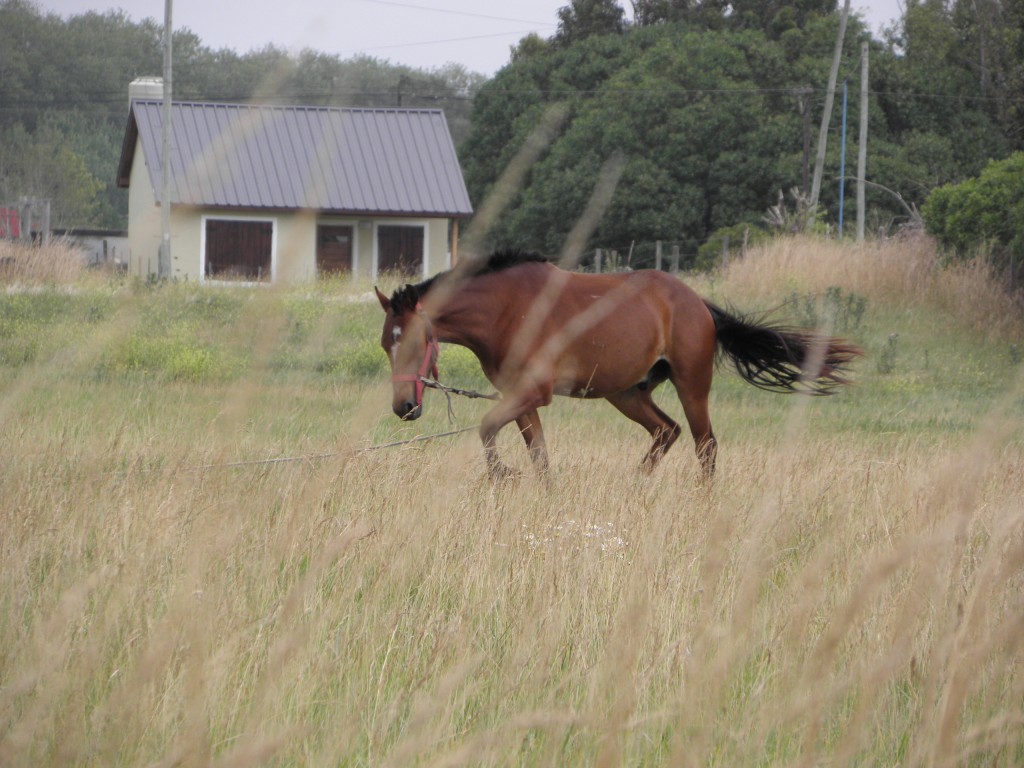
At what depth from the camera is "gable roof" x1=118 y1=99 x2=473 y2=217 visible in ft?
99.0

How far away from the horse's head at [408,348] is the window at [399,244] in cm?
2530

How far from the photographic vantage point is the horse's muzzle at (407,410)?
6664 millimetres

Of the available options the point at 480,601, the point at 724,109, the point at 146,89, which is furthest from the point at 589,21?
the point at 480,601

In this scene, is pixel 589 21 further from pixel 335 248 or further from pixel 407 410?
pixel 407 410

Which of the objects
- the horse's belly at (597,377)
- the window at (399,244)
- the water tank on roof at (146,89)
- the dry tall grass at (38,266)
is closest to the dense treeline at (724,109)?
the water tank on roof at (146,89)

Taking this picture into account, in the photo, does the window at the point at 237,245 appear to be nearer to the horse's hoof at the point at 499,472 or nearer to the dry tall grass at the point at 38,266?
the dry tall grass at the point at 38,266

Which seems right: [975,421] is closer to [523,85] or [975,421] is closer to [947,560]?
[947,560]

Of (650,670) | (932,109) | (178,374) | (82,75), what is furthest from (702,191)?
(650,670)

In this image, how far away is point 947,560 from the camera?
440cm

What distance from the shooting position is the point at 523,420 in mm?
7395

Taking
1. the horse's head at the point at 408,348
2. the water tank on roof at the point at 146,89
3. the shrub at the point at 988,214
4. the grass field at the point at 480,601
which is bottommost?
the grass field at the point at 480,601

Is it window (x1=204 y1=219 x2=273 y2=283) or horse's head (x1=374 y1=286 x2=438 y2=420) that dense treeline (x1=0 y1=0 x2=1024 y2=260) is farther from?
horse's head (x1=374 y1=286 x2=438 y2=420)

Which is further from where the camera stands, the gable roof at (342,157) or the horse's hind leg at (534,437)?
the gable roof at (342,157)

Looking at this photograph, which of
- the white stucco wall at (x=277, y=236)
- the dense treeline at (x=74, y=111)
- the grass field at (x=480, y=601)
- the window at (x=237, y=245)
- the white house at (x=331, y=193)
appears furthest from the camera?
the dense treeline at (x=74, y=111)
